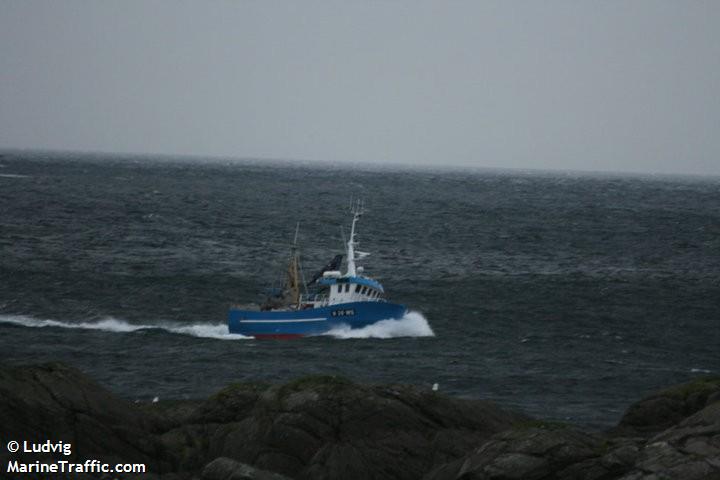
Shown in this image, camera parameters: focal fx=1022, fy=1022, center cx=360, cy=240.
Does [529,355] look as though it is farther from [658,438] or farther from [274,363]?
[658,438]

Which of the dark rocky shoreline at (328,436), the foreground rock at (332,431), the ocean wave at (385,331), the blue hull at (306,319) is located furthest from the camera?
the ocean wave at (385,331)

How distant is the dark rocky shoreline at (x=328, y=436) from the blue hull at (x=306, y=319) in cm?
2741

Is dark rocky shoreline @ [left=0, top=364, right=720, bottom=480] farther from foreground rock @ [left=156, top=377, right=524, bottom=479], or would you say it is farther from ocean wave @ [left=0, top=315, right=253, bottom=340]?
ocean wave @ [left=0, top=315, right=253, bottom=340]

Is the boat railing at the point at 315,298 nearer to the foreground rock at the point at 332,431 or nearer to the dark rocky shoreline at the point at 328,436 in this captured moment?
the dark rocky shoreline at the point at 328,436

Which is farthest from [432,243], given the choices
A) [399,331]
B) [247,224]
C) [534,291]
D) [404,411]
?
[404,411]

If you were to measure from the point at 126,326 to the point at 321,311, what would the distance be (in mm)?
10455

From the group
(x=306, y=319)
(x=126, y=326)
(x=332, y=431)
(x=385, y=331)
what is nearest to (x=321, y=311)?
(x=306, y=319)

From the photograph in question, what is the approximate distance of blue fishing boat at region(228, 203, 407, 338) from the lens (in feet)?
174

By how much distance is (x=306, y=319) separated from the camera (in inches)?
2104

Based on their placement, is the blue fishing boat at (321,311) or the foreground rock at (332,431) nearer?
the foreground rock at (332,431)

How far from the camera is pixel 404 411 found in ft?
76.4

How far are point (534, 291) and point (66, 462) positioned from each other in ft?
167

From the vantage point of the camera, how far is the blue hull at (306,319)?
2092 inches

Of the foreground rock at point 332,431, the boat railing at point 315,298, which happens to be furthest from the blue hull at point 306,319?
the foreground rock at point 332,431
